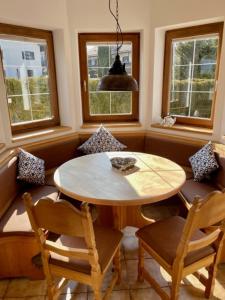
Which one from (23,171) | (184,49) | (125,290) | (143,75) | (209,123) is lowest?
(125,290)

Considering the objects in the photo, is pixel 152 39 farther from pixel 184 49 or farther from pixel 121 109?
pixel 121 109

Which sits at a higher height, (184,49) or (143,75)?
(184,49)

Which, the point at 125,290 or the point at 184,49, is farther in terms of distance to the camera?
the point at 184,49

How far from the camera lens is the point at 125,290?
1785 millimetres

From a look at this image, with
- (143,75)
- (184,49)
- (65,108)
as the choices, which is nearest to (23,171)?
(65,108)

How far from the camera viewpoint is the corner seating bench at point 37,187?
5.85 ft

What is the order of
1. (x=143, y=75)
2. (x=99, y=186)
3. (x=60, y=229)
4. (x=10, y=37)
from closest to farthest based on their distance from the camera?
(x=60, y=229) < (x=99, y=186) < (x=10, y=37) < (x=143, y=75)

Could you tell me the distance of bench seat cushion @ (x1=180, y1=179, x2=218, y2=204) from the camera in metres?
2.19

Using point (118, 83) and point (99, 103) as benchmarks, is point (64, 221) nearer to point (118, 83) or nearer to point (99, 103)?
point (118, 83)

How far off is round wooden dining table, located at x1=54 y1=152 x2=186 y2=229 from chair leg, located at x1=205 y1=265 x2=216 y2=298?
0.59 meters

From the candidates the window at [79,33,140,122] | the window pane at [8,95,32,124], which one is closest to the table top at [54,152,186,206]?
the window pane at [8,95,32,124]

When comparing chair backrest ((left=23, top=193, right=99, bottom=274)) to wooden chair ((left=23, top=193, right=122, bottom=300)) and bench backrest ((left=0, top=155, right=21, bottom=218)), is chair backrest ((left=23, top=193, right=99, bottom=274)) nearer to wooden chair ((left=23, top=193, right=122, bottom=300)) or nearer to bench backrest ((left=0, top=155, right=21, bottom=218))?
wooden chair ((left=23, top=193, right=122, bottom=300))

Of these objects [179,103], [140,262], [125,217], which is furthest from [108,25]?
[140,262]

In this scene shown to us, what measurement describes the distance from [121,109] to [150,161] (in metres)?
1.43
